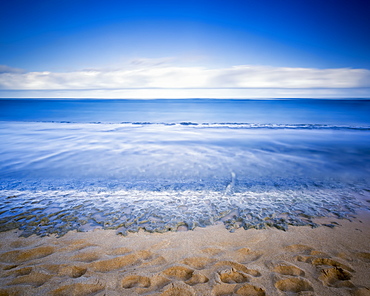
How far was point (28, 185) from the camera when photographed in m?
4.94

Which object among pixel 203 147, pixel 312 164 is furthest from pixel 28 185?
pixel 312 164

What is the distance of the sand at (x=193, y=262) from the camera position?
6.52ft

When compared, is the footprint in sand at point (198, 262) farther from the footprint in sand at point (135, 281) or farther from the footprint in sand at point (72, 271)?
the footprint in sand at point (72, 271)

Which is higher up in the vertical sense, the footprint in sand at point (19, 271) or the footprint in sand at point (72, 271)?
the footprint in sand at point (72, 271)

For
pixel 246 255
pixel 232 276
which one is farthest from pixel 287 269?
pixel 232 276

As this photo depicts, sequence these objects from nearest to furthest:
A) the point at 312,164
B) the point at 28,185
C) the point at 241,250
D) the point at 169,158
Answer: the point at 241,250, the point at 28,185, the point at 312,164, the point at 169,158

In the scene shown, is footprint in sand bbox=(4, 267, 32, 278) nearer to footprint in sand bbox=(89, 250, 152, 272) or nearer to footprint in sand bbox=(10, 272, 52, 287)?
footprint in sand bbox=(10, 272, 52, 287)

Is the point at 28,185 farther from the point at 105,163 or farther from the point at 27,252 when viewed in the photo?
the point at 27,252

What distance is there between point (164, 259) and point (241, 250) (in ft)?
2.95

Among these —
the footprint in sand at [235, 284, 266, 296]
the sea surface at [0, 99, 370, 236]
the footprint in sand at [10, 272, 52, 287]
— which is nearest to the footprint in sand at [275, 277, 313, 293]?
the footprint in sand at [235, 284, 266, 296]

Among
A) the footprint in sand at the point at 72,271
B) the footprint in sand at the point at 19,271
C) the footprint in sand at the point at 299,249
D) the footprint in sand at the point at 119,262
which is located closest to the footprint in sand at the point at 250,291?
the footprint in sand at the point at 299,249

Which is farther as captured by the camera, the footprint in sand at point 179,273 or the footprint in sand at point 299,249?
the footprint in sand at point 299,249

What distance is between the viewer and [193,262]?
2.33 meters

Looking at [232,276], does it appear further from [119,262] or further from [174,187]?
[174,187]
